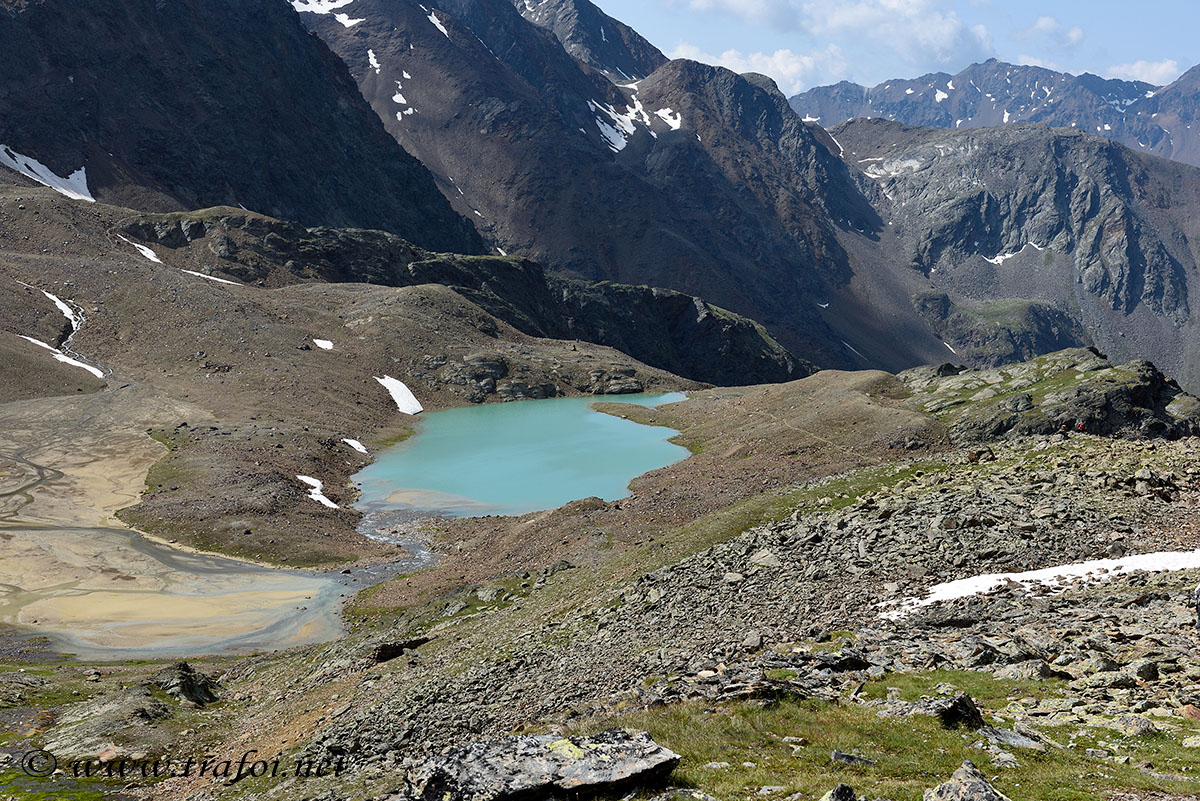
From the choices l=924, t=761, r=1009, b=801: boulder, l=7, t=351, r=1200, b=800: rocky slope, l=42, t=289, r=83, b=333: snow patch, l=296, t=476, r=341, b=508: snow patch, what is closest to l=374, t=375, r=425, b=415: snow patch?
l=296, t=476, r=341, b=508: snow patch

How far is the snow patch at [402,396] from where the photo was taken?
128 metres

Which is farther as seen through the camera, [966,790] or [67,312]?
[67,312]

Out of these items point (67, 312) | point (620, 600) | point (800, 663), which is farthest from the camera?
point (67, 312)

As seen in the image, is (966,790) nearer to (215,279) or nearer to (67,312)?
(67,312)

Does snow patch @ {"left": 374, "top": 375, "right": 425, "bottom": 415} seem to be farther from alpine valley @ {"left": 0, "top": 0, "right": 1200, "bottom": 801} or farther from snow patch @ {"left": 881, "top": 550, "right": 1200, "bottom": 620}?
snow patch @ {"left": 881, "top": 550, "right": 1200, "bottom": 620}

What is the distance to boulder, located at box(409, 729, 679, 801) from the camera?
13.5 metres

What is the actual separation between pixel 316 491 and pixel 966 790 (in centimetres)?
7512

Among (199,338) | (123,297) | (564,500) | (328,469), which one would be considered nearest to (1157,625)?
(564,500)

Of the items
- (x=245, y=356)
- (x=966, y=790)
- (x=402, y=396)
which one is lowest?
(x=966, y=790)

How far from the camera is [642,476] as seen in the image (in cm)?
8100

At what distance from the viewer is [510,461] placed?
9525 centimetres

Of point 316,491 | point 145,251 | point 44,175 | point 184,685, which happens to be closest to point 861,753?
point 184,685

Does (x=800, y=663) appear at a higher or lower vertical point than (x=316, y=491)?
lower

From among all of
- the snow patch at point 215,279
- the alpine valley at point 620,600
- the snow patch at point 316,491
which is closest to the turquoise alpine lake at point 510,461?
the alpine valley at point 620,600
